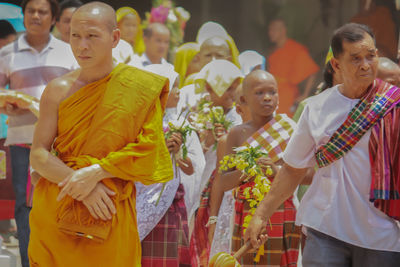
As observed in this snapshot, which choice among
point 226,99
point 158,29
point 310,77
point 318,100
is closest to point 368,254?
point 318,100

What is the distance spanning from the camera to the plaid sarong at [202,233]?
6641mm

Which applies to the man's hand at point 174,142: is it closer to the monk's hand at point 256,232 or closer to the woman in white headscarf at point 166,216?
the woman in white headscarf at point 166,216

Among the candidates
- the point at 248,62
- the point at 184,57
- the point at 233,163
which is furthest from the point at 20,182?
the point at 248,62

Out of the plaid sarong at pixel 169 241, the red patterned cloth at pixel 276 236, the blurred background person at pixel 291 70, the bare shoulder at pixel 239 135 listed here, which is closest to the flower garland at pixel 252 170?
the red patterned cloth at pixel 276 236

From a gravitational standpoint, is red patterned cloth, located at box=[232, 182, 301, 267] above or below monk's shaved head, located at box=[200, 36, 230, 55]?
below

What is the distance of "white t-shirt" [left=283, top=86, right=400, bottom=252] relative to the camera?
155 inches

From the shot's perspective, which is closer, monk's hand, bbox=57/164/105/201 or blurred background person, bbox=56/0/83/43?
monk's hand, bbox=57/164/105/201

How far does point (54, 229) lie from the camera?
4379mm

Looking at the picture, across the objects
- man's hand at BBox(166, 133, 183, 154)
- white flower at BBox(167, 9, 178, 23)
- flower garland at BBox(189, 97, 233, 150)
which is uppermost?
white flower at BBox(167, 9, 178, 23)

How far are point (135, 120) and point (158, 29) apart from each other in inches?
233

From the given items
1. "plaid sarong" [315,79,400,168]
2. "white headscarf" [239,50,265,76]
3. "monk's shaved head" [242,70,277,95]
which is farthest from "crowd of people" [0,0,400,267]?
"white headscarf" [239,50,265,76]

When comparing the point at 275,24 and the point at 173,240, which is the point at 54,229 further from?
the point at 275,24

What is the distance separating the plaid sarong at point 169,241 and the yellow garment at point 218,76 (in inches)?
74.7

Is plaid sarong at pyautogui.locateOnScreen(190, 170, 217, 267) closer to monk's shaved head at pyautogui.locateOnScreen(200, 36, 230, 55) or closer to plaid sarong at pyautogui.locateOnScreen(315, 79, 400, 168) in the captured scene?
plaid sarong at pyautogui.locateOnScreen(315, 79, 400, 168)
